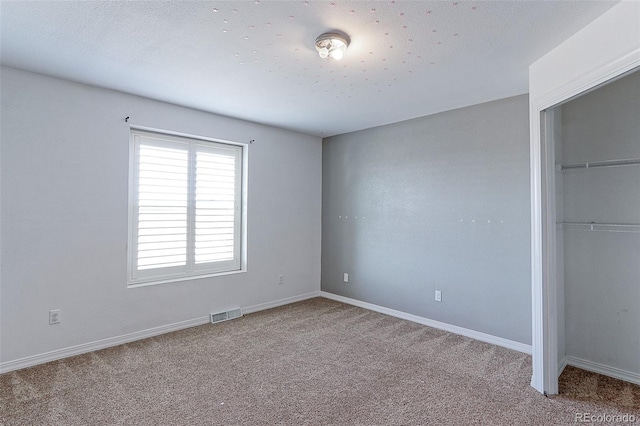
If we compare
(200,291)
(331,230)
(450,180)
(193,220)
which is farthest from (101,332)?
(450,180)

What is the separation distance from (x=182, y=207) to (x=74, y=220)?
1.06 m

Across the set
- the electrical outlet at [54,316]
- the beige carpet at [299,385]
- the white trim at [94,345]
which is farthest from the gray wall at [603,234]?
the electrical outlet at [54,316]

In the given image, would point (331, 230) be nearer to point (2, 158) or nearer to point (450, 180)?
point (450, 180)

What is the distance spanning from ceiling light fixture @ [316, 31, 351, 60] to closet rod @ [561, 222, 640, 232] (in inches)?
94.6

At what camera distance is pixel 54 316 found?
3.03m

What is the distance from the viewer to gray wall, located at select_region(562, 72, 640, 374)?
2.67 m

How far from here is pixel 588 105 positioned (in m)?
2.89

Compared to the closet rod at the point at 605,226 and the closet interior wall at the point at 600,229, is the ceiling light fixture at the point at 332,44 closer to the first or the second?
the closet interior wall at the point at 600,229

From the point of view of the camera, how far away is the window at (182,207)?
3629mm

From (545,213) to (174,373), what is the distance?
3205 mm

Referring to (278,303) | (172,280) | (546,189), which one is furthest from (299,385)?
(546,189)

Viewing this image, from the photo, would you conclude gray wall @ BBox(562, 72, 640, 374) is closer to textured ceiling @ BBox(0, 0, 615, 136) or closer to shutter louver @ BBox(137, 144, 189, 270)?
textured ceiling @ BBox(0, 0, 615, 136)

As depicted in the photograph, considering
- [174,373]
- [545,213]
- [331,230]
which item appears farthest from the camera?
[331,230]

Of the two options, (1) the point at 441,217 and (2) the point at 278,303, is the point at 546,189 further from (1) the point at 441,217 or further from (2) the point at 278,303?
(2) the point at 278,303
